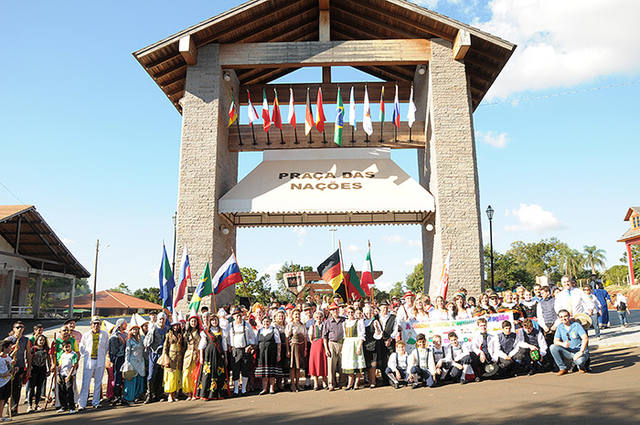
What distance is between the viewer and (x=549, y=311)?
11.1 metres

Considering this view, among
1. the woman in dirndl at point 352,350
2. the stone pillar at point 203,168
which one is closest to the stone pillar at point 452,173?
the woman in dirndl at point 352,350

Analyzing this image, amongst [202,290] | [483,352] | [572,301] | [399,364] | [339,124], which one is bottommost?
[399,364]

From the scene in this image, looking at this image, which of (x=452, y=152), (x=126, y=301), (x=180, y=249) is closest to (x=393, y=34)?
(x=452, y=152)

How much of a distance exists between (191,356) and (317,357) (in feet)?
8.90

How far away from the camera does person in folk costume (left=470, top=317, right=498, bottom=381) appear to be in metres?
9.98

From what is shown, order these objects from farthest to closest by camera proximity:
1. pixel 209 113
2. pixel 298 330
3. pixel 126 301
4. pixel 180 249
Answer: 1. pixel 126 301
2. pixel 209 113
3. pixel 180 249
4. pixel 298 330

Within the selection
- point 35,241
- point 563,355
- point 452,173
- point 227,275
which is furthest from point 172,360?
point 35,241

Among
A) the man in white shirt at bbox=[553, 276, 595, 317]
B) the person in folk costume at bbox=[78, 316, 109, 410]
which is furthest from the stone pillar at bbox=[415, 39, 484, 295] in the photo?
the person in folk costume at bbox=[78, 316, 109, 410]

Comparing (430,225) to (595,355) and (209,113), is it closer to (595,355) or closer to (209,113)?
(595,355)

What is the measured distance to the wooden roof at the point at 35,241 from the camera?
26719 mm

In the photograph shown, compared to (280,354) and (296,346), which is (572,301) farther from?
(280,354)

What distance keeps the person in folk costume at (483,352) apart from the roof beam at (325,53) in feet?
35.9

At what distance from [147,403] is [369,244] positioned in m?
7.55

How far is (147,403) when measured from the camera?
9945 millimetres
